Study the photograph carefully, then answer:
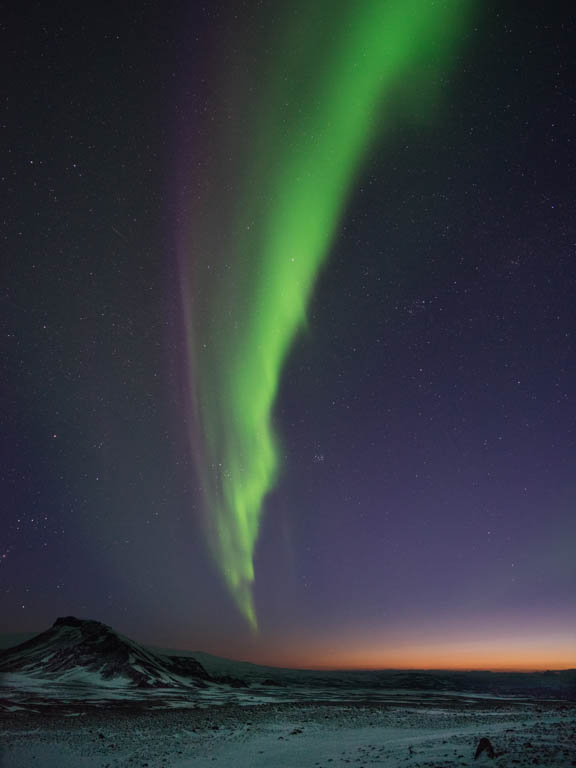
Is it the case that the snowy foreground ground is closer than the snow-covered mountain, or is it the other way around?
the snowy foreground ground

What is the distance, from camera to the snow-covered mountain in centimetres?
10388

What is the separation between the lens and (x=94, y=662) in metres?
115

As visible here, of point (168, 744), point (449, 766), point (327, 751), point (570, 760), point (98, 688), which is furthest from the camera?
point (98, 688)

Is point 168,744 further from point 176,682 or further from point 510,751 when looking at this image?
point 176,682

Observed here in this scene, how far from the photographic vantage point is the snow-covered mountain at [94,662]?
104 meters

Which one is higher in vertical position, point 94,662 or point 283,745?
point 94,662

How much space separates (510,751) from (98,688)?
97242 millimetres

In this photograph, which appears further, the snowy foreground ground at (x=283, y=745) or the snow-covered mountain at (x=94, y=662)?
the snow-covered mountain at (x=94, y=662)

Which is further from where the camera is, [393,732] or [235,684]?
[235,684]

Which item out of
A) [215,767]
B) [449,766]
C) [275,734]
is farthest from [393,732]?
[449,766]

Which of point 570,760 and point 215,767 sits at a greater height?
point 570,760

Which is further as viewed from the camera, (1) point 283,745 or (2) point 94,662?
(2) point 94,662

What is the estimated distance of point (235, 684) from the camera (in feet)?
421

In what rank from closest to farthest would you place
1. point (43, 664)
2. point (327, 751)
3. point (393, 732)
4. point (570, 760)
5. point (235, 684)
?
point (570, 760)
point (327, 751)
point (393, 732)
point (43, 664)
point (235, 684)
